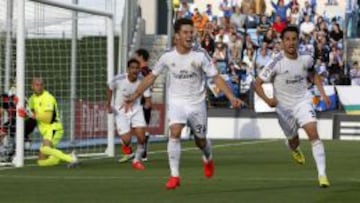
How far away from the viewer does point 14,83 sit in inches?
886

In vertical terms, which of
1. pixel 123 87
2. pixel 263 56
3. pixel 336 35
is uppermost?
pixel 336 35

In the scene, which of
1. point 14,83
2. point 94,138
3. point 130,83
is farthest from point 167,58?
point 94,138

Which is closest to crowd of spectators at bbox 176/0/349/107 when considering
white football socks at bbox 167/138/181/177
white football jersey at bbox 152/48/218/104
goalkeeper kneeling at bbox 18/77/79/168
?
goalkeeper kneeling at bbox 18/77/79/168

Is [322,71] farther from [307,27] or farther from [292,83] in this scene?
[292,83]

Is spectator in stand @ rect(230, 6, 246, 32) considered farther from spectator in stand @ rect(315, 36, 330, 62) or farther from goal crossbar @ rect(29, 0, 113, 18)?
goal crossbar @ rect(29, 0, 113, 18)

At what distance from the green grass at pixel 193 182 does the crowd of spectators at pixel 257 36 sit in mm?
12778

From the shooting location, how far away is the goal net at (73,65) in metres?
24.2

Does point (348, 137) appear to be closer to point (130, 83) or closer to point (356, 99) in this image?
point (356, 99)

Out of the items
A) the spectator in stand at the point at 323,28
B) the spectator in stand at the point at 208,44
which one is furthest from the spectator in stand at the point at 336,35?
the spectator in stand at the point at 208,44

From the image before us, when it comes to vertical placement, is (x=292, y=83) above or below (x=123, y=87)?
above

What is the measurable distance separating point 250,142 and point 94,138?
629 centimetres

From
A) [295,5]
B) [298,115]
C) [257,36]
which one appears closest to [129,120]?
[298,115]

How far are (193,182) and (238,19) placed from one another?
78.1 ft

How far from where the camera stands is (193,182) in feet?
53.1
